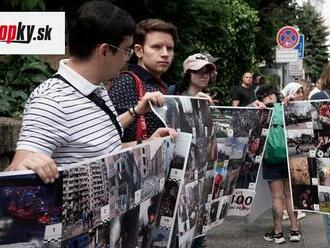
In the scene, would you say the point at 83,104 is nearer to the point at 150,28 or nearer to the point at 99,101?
the point at 99,101

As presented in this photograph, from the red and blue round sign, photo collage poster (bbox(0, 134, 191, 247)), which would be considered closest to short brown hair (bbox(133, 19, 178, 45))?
photo collage poster (bbox(0, 134, 191, 247))

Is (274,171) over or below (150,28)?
below

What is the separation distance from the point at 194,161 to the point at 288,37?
13.4m

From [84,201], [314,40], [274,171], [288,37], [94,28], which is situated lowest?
[274,171]

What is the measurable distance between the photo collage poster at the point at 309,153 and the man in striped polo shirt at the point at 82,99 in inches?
109

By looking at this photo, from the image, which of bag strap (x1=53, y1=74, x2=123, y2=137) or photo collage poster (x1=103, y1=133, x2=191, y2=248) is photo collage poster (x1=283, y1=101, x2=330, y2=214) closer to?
photo collage poster (x1=103, y1=133, x2=191, y2=248)

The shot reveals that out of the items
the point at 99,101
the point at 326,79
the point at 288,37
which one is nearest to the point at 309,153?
the point at 326,79

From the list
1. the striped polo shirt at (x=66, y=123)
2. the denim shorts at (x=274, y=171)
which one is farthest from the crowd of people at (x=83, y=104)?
the denim shorts at (x=274, y=171)

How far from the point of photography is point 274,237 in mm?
6789

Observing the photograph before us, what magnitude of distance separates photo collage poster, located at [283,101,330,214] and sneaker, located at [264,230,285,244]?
5.33ft

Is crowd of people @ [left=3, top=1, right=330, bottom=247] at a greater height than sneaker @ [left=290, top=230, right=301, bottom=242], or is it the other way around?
crowd of people @ [left=3, top=1, right=330, bottom=247]

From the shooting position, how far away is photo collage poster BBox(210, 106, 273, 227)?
4.30m

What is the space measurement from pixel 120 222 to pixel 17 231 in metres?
0.65

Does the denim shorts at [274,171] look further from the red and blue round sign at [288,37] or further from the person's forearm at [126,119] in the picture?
the red and blue round sign at [288,37]
